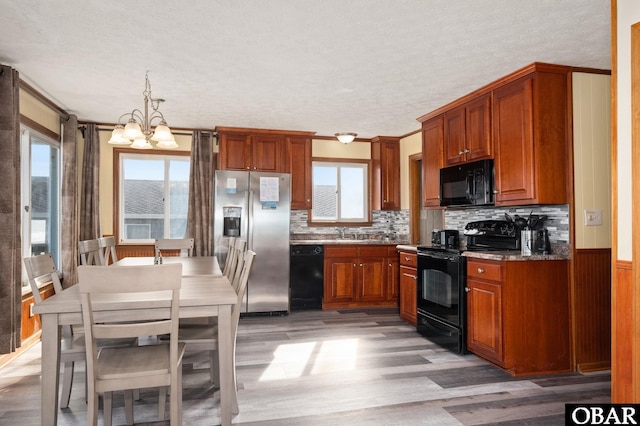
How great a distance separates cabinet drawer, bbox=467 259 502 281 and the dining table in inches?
80.1

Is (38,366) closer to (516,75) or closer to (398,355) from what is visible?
(398,355)

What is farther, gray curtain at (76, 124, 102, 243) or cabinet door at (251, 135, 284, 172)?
cabinet door at (251, 135, 284, 172)

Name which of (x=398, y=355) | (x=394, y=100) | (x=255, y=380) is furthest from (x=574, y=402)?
(x=394, y=100)

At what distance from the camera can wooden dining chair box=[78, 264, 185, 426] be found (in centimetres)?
186

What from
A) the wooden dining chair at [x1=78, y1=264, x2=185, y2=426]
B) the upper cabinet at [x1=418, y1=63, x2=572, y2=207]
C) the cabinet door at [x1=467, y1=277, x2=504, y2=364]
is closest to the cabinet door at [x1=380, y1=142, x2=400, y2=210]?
the upper cabinet at [x1=418, y1=63, x2=572, y2=207]

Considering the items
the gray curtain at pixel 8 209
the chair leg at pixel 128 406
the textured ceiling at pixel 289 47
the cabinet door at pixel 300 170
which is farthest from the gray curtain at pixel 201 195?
the chair leg at pixel 128 406

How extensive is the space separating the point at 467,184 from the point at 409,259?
3.67ft

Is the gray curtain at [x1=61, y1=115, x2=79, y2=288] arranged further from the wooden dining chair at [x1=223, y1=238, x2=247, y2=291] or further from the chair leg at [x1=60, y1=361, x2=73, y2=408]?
the chair leg at [x1=60, y1=361, x2=73, y2=408]

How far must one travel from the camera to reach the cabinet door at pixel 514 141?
3395 millimetres

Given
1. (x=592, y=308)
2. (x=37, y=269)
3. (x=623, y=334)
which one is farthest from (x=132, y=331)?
(x=592, y=308)

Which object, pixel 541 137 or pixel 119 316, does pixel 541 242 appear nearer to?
pixel 541 137

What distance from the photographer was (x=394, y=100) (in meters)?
4.36

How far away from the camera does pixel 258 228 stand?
535 centimetres

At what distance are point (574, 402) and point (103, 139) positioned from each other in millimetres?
5604
